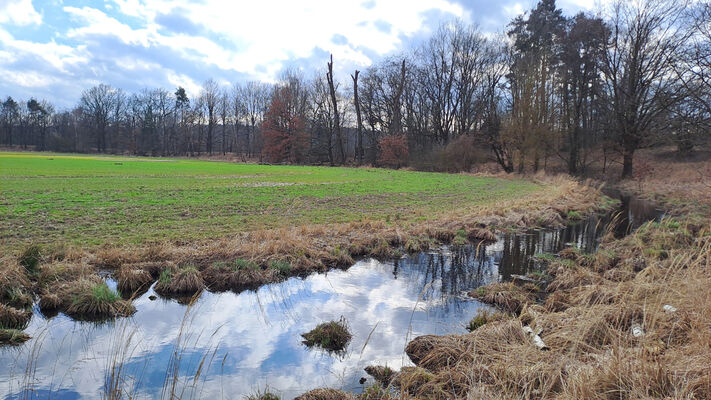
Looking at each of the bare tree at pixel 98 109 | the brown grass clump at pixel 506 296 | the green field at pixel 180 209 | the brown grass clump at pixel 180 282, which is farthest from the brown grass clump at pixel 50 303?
the bare tree at pixel 98 109

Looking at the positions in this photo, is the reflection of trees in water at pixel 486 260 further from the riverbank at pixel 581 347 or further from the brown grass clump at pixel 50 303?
the brown grass clump at pixel 50 303

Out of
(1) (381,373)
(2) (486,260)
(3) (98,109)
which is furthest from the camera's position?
(3) (98,109)

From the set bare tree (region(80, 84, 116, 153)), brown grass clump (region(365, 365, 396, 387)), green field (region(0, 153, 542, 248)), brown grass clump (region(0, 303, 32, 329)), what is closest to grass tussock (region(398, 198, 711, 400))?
brown grass clump (region(365, 365, 396, 387))

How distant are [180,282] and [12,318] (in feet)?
7.43

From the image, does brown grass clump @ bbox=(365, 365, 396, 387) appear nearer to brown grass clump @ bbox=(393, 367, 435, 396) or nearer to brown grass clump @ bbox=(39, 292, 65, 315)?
brown grass clump @ bbox=(393, 367, 435, 396)

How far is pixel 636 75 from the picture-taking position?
104 ft

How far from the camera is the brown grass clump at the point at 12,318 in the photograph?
17.9 ft

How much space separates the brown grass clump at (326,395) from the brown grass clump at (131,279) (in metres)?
4.19

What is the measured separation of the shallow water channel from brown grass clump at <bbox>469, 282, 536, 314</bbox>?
0.30 meters

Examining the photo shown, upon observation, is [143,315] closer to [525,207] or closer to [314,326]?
[314,326]

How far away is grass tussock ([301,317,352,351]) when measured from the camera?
5.31 meters

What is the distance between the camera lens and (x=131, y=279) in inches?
280

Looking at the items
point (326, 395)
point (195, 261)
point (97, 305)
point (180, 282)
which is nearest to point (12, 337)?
point (97, 305)

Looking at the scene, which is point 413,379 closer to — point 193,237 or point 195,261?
point 195,261
